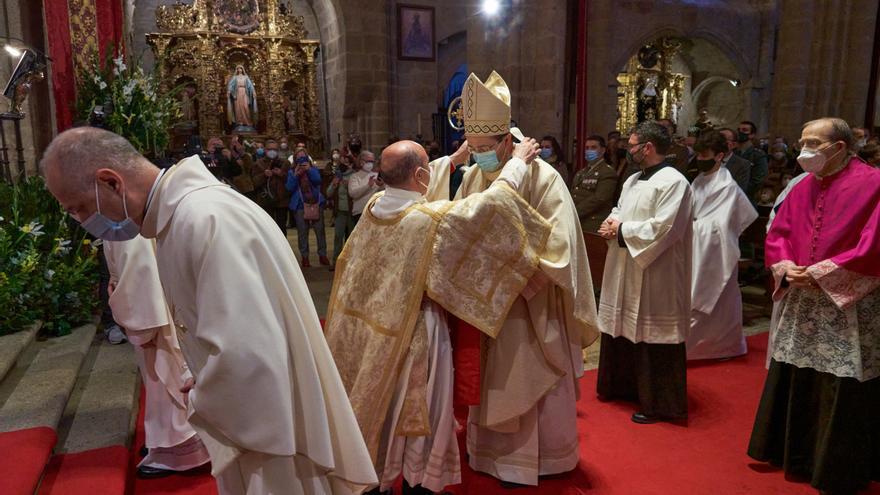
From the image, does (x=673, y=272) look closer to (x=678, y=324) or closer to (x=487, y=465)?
(x=678, y=324)

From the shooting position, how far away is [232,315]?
1424mm

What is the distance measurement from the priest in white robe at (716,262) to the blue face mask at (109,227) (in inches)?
181

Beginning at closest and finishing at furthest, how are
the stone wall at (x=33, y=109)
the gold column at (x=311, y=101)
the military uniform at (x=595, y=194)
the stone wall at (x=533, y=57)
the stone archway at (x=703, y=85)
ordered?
the military uniform at (x=595, y=194) → the stone wall at (x=33, y=109) → the stone wall at (x=533, y=57) → the gold column at (x=311, y=101) → the stone archway at (x=703, y=85)

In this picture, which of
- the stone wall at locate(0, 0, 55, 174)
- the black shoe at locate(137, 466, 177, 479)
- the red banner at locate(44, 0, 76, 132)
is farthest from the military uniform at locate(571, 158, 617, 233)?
the stone wall at locate(0, 0, 55, 174)

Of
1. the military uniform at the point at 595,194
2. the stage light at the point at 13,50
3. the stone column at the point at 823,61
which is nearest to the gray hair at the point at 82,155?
the stage light at the point at 13,50

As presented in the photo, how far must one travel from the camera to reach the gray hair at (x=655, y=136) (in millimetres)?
3922

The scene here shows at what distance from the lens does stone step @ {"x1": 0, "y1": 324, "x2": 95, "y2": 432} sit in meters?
3.36

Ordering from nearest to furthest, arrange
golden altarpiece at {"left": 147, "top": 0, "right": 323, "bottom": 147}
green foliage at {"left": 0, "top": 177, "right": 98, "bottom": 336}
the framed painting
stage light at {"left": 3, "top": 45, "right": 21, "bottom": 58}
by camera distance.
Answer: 1. green foliage at {"left": 0, "top": 177, "right": 98, "bottom": 336}
2. stage light at {"left": 3, "top": 45, "right": 21, "bottom": 58}
3. the framed painting
4. golden altarpiece at {"left": 147, "top": 0, "right": 323, "bottom": 147}

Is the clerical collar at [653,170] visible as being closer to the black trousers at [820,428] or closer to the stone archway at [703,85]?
the black trousers at [820,428]

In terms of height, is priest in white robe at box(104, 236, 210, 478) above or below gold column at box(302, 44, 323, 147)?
below

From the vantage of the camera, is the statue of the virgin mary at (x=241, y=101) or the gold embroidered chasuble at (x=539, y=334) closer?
the gold embroidered chasuble at (x=539, y=334)

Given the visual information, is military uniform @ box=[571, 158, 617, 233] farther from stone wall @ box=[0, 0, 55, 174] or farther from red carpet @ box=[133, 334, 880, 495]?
stone wall @ box=[0, 0, 55, 174]

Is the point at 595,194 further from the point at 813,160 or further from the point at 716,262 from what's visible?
the point at 813,160

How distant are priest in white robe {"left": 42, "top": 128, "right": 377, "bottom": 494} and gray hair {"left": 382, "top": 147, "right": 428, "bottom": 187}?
1161 mm
